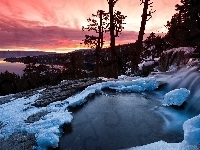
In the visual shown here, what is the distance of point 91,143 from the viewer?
464cm

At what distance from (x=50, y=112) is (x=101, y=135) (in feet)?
5.31

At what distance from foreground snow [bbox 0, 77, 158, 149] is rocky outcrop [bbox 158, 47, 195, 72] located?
11.5 feet

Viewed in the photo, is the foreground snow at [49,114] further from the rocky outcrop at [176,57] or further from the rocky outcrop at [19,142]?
the rocky outcrop at [176,57]

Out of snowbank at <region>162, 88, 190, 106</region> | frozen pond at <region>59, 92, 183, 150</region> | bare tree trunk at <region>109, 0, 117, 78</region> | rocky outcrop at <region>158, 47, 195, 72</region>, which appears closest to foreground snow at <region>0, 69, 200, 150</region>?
snowbank at <region>162, 88, 190, 106</region>

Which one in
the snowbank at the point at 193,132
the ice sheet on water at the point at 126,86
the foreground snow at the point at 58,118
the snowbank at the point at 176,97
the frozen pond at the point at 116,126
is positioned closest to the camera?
the snowbank at the point at 193,132

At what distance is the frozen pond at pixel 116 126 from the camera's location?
4.62 meters

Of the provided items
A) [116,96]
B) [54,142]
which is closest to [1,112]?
[54,142]

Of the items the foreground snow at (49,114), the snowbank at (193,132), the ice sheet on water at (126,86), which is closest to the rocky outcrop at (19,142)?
the foreground snow at (49,114)

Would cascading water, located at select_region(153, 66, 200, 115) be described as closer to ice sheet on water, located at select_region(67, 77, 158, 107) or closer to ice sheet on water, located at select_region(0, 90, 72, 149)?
ice sheet on water, located at select_region(67, 77, 158, 107)

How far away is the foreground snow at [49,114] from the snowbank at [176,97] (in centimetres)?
139

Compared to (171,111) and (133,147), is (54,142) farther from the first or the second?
(171,111)

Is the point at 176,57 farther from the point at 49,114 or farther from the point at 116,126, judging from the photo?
the point at 49,114

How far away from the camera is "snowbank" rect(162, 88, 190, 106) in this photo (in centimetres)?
665

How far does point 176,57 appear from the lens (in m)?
12.3
